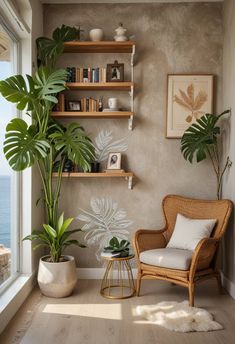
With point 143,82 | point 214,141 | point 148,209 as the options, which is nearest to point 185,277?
point 148,209

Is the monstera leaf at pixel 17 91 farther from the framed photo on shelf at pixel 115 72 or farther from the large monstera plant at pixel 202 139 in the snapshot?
the large monstera plant at pixel 202 139

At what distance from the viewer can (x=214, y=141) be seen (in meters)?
3.95

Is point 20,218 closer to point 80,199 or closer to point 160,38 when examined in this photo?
point 80,199

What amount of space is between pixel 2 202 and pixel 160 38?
2305 millimetres

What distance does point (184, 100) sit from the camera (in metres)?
4.20

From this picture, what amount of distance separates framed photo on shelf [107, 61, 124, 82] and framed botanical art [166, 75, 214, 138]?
0.50 meters

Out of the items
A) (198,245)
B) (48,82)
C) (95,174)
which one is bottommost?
(198,245)

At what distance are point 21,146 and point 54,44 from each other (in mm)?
1153

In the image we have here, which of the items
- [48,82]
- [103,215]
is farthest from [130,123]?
[48,82]

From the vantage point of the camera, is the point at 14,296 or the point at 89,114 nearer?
the point at 14,296

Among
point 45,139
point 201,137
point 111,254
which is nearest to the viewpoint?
point 45,139

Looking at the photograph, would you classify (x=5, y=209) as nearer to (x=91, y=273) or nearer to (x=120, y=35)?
(x=91, y=273)

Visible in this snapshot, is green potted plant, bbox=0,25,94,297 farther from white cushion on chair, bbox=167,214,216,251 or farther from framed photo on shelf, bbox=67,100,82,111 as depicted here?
white cushion on chair, bbox=167,214,216,251

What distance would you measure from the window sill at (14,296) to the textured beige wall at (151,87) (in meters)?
0.76
